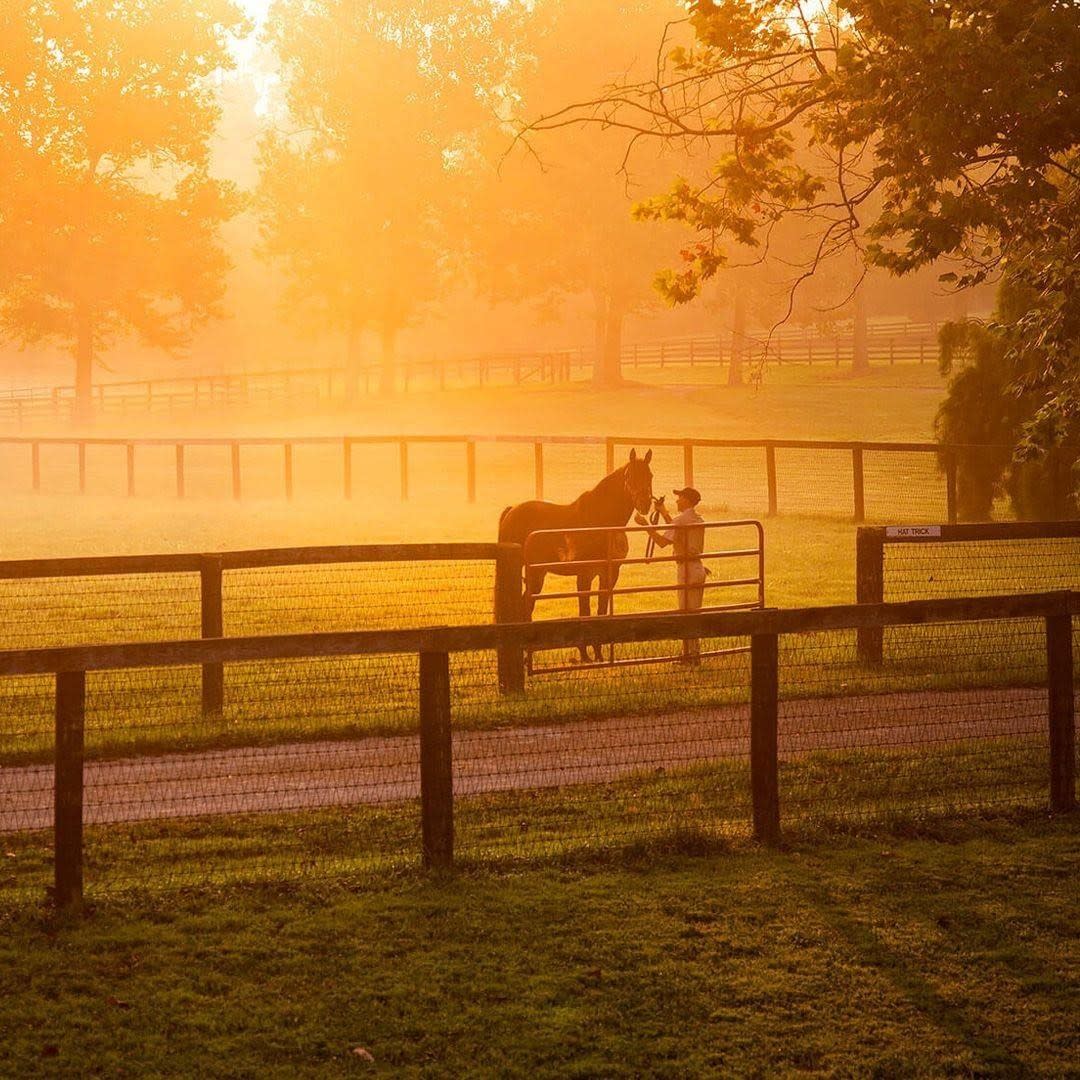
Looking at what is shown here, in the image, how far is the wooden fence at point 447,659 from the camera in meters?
7.86

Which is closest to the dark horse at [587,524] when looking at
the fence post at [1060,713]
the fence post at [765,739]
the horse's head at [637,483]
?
the horse's head at [637,483]

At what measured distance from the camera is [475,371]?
94.1m

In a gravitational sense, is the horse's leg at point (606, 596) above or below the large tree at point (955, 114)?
below

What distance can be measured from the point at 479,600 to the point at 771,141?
6350mm

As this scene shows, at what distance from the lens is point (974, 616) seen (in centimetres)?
980

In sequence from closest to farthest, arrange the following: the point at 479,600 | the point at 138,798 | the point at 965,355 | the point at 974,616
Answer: the point at 974,616 < the point at 138,798 < the point at 479,600 < the point at 965,355

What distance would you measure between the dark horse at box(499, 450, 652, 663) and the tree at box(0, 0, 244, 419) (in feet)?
180

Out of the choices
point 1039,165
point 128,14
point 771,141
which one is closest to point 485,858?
point 1039,165

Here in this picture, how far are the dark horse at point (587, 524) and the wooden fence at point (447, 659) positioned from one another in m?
6.71

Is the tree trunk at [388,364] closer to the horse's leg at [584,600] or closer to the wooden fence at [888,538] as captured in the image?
the horse's leg at [584,600]

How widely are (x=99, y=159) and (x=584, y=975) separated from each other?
6736 cm

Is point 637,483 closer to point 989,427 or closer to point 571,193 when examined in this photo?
point 989,427

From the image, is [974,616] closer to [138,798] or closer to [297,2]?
[138,798]

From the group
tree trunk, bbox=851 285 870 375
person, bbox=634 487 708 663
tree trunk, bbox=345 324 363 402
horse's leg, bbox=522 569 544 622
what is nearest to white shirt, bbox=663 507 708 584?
person, bbox=634 487 708 663
